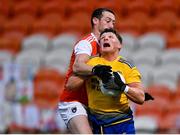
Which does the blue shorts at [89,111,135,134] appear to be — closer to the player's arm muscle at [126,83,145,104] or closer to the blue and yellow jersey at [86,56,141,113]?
the blue and yellow jersey at [86,56,141,113]

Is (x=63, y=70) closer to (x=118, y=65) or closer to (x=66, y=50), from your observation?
Answer: (x=66, y=50)

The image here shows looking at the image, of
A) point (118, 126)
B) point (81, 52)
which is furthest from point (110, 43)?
point (118, 126)

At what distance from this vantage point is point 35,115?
10.6 metres

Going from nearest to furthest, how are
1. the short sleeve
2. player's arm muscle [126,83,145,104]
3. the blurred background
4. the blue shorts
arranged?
player's arm muscle [126,83,145,104] < the short sleeve < the blue shorts < the blurred background

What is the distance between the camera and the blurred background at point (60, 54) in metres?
10.4

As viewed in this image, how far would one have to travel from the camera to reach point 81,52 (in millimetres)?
5836

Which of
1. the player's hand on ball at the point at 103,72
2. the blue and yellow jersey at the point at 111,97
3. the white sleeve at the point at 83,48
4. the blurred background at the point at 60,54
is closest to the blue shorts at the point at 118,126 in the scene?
the blue and yellow jersey at the point at 111,97

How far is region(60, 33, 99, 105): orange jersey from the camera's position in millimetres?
5879

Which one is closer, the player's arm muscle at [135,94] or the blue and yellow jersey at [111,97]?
the player's arm muscle at [135,94]

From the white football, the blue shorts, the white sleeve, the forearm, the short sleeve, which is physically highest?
the white sleeve

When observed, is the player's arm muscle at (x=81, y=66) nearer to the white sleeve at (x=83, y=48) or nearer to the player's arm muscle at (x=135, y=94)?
the white sleeve at (x=83, y=48)

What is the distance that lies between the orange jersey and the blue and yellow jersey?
139 millimetres

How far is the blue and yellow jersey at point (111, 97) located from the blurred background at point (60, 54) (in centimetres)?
392

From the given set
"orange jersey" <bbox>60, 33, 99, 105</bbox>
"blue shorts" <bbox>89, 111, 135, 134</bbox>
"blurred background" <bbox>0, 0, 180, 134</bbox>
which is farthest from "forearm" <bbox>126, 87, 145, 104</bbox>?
"blurred background" <bbox>0, 0, 180, 134</bbox>
